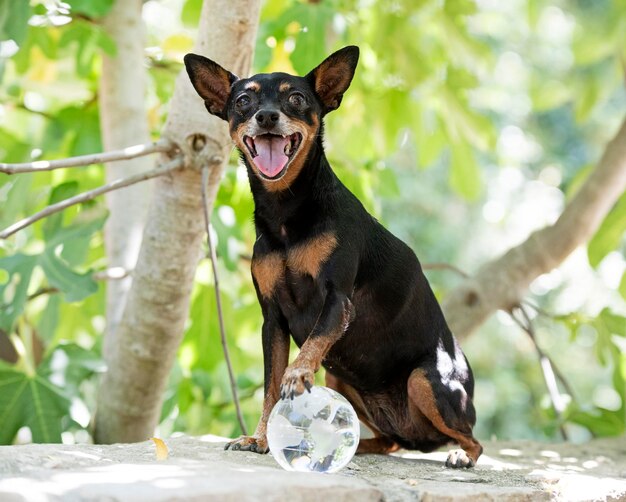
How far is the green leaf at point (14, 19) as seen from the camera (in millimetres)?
4113

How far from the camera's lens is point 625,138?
203 inches

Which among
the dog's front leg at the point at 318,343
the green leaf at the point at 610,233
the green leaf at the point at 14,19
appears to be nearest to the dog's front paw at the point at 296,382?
the dog's front leg at the point at 318,343

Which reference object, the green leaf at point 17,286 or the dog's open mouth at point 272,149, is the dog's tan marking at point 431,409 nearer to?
the dog's open mouth at point 272,149

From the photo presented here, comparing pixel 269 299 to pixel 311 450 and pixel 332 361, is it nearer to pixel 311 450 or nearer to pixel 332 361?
pixel 332 361

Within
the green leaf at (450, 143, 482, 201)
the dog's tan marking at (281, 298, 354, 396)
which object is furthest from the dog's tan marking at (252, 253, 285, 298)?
the green leaf at (450, 143, 482, 201)

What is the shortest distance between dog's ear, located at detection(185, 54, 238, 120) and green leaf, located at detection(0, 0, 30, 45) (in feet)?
3.75

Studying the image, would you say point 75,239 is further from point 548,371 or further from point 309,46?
point 548,371

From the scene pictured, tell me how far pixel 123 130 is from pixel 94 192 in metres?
1.38

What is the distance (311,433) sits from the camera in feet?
8.64

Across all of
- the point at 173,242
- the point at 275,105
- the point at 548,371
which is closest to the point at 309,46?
the point at 173,242

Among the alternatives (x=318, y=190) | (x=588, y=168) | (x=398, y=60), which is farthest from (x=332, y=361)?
(x=588, y=168)

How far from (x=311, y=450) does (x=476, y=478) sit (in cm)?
62

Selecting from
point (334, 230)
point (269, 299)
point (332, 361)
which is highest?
point (334, 230)

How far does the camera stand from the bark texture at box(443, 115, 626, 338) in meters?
4.98
